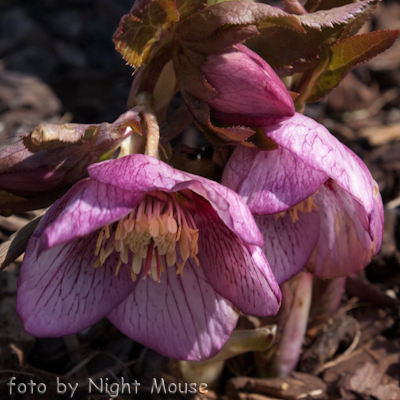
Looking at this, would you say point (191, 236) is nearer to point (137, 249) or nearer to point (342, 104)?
point (137, 249)

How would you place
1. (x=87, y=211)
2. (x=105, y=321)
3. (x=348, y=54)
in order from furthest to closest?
1. (x=105, y=321)
2. (x=348, y=54)
3. (x=87, y=211)

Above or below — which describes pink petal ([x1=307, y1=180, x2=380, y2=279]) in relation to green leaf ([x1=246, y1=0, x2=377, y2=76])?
below

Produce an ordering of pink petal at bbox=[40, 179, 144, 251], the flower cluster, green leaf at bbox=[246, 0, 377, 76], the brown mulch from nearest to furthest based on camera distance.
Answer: pink petal at bbox=[40, 179, 144, 251] < the flower cluster < green leaf at bbox=[246, 0, 377, 76] < the brown mulch

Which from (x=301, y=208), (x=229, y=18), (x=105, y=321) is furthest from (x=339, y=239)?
(x=105, y=321)

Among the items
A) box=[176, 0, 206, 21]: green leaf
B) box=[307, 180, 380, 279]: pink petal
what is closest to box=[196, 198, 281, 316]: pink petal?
box=[307, 180, 380, 279]: pink petal

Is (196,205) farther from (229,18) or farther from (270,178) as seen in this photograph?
(229,18)

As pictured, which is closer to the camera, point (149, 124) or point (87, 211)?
point (87, 211)

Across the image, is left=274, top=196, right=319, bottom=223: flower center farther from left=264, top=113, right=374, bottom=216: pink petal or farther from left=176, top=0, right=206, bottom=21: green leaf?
left=176, top=0, right=206, bottom=21: green leaf
